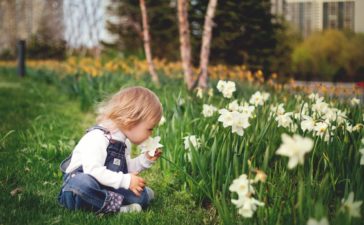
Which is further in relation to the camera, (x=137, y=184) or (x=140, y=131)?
(x=140, y=131)

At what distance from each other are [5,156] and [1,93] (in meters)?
4.86

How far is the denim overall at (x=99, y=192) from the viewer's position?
2.39m

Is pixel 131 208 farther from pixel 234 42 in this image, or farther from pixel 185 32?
pixel 234 42

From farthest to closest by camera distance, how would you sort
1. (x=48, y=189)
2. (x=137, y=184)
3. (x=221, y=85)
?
(x=221, y=85)
(x=48, y=189)
(x=137, y=184)

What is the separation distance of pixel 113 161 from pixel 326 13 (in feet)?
46.4

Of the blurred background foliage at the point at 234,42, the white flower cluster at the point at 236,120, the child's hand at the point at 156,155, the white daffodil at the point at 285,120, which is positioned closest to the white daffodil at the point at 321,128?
the white daffodil at the point at 285,120

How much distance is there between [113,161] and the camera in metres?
2.50

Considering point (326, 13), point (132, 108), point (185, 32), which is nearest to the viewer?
point (132, 108)

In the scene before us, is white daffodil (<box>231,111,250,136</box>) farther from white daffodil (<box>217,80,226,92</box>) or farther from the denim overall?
white daffodil (<box>217,80,226,92</box>)

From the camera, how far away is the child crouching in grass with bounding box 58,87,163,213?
2.38m

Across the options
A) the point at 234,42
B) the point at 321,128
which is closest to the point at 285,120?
the point at 321,128

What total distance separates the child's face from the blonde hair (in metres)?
0.02

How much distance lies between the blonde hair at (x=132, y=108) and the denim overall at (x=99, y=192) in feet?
0.33

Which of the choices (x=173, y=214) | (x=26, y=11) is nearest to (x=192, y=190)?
(x=173, y=214)
